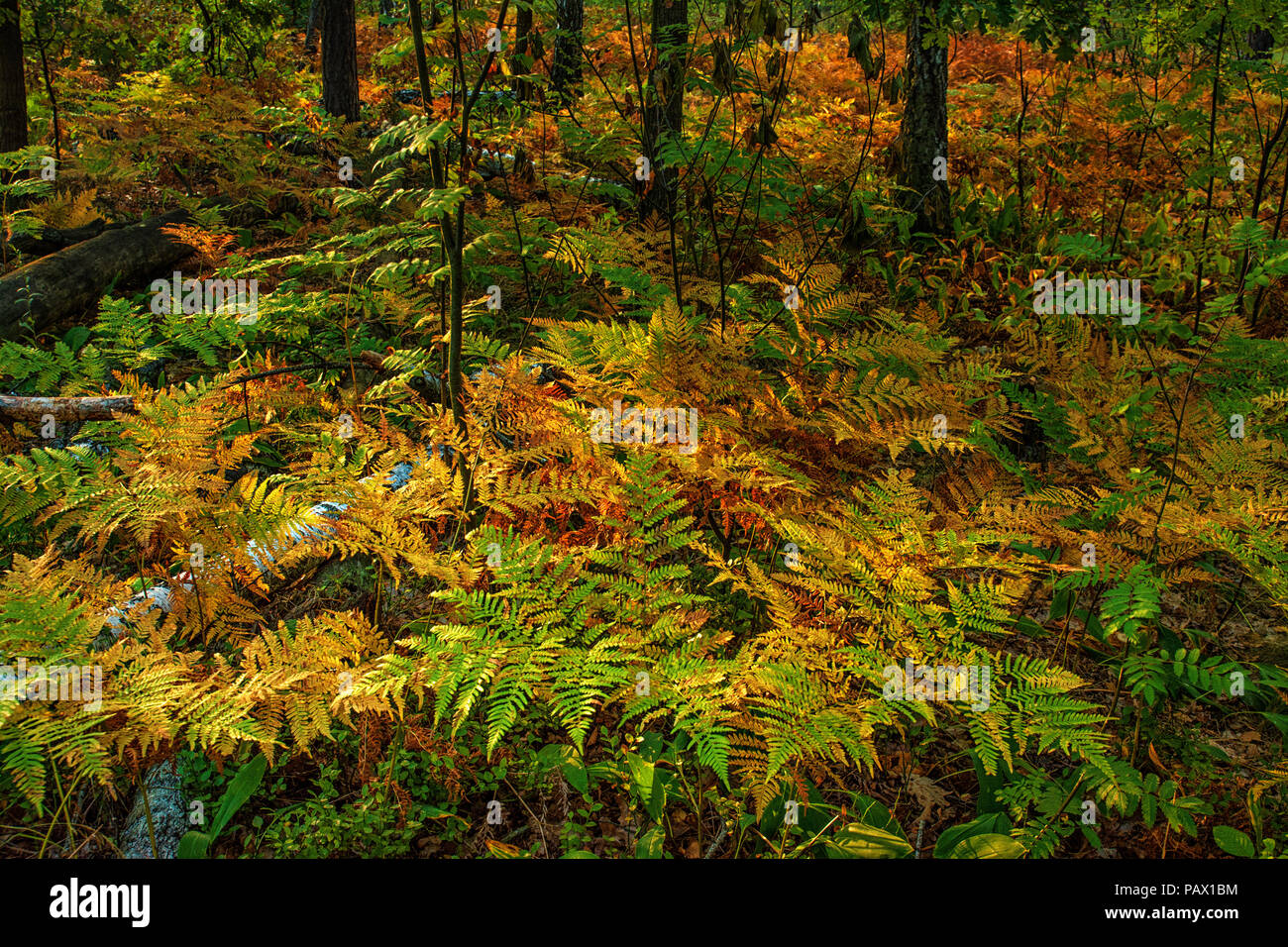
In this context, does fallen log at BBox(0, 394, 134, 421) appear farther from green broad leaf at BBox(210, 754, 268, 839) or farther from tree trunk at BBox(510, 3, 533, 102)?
tree trunk at BBox(510, 3, 533, 102)

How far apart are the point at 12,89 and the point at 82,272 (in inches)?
A: 111

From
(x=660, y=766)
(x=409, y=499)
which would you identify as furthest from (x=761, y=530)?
(x=409, y=499)

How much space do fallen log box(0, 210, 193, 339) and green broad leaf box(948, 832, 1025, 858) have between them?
524 centimetres

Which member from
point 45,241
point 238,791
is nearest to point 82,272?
point 45,241

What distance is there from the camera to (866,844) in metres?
1.91

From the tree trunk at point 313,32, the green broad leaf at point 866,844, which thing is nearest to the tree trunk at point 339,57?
the tree trunk at point 313,32

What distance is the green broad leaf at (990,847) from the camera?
199 centimetres

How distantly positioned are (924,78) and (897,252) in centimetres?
133

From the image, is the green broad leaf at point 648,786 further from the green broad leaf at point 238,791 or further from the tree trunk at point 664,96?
the tree trunk at point 664,96

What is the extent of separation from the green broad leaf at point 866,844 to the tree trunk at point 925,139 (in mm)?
4949

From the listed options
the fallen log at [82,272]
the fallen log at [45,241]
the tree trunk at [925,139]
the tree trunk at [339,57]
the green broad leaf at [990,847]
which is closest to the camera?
the green broad leaf at [990,847]

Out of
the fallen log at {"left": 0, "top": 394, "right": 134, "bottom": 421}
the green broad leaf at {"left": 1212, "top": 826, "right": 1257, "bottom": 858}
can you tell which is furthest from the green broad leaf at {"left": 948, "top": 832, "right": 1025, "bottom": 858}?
the fallen log at {"left": 0, "top": 394, "right": 134, "bottom": 421}

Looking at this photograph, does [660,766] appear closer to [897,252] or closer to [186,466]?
[186,466]

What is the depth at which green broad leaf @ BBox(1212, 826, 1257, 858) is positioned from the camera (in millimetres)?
2057
